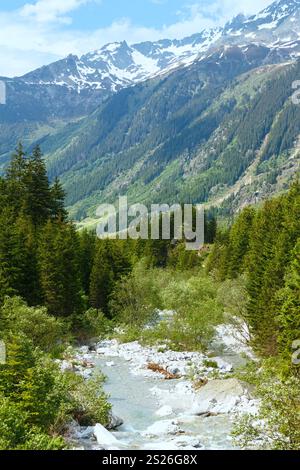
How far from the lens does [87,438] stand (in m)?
31.0

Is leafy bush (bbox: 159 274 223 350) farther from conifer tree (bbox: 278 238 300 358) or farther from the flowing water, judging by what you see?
conifer tree (bbox: 278 238 300 358)

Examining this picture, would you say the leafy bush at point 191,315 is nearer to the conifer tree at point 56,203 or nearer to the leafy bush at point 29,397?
the conifer tree at point 56,203

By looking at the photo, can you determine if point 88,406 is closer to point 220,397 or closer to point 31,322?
point 220,397

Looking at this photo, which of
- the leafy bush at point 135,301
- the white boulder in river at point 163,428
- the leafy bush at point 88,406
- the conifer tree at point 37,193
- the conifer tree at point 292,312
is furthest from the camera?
the conifer tree at point 37,193

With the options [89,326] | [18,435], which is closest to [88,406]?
[18,435]

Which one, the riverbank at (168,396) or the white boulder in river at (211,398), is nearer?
the riverbank at (168,396)

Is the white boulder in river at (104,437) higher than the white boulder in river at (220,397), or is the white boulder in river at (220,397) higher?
the white boulder in river at (104,437)

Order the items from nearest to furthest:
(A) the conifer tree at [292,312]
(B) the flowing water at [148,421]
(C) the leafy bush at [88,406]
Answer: (B) the flowing water at [148,421], (C) the leafy bush at [88,406], (A) the conifer tree at [292,312]

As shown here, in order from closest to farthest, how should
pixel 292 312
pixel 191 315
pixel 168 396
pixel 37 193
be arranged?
pixel 292 312 → pixel 168 396 → pixel 191 315 → pixel 37 193

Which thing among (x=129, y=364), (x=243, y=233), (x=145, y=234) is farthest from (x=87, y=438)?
(x=145, y=234)

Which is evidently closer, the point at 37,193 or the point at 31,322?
the point at 31,322

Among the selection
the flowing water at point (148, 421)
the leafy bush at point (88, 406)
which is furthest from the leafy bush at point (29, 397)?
the flowing water at point (148, 421)
